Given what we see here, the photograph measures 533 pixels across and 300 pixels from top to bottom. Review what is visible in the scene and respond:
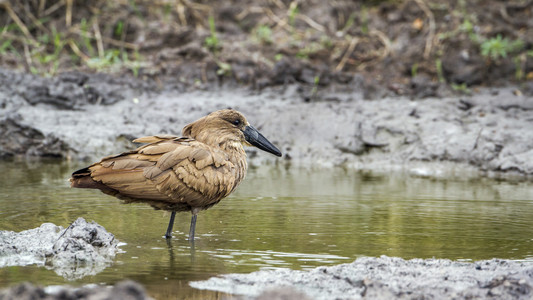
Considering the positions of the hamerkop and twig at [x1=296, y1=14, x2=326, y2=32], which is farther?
twig at [x1=296, y1=14, x2=326, y2=32]

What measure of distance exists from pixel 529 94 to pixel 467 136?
1.70 meters

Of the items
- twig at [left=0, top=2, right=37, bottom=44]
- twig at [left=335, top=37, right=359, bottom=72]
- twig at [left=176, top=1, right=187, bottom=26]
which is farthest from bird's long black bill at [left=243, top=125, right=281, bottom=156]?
twig at [left=0, top=2, right=37, bottom=44]

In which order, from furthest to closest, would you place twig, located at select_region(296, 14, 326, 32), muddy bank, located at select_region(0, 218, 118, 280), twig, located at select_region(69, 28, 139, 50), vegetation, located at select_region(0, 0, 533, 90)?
twig, located at select_region(296, 14, 326, 32)
twig, located at select_region(69, 28, 139, 50)
vegetation, located at select_region(0, 0, 533, 90)
muddy bank, located at select_region(0, 218, 118, 280)

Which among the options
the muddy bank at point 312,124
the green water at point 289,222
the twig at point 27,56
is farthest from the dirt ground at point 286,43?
the green water at point 289,222

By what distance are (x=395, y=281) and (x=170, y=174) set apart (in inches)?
84.8

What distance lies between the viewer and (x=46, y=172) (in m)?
9.02

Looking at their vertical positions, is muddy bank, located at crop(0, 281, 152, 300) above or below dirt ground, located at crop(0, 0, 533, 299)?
below

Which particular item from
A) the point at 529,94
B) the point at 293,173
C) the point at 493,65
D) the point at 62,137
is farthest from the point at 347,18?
the point at 62,137

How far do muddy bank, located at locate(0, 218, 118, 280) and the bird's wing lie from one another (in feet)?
1.46

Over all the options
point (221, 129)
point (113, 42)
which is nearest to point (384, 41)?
point (113, 42)

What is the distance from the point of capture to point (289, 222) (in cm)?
642

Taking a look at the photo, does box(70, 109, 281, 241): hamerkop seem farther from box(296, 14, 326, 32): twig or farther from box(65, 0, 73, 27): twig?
box(65, 0, 73, 27): twig

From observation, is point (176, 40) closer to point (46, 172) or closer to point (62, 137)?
point (62, 137)

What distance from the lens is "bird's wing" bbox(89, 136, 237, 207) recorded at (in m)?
5.62
